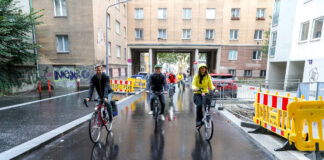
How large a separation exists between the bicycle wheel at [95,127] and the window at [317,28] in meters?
15.1

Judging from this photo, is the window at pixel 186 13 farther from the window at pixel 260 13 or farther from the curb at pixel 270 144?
the curb at pixel 270 144

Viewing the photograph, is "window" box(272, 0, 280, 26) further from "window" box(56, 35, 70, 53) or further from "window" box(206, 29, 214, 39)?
"window" box(56, 35, 70, 53)

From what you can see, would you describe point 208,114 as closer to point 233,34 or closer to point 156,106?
point 156,106

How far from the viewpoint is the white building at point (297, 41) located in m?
Answer: 10.7

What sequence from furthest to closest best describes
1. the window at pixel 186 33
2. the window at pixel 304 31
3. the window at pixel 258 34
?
the window at pixel 186 33, the window at pixel 258 34, the window at pixel 304 31

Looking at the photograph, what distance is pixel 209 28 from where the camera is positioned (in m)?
22.7

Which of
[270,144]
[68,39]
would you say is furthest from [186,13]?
[270,144]

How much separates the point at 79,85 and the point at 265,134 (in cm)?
1401

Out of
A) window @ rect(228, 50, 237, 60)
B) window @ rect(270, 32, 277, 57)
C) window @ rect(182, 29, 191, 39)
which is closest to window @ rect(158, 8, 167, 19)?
window @ rect(182, 29, 191, 39)

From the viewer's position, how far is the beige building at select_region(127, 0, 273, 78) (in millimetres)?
22188

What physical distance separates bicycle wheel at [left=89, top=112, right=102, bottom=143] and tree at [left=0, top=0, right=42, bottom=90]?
9.84 m

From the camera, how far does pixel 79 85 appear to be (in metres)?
13.6

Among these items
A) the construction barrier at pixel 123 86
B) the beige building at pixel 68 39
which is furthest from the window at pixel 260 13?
the construction barrier at pixel 123 86

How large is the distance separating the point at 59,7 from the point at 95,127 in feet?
45.8
